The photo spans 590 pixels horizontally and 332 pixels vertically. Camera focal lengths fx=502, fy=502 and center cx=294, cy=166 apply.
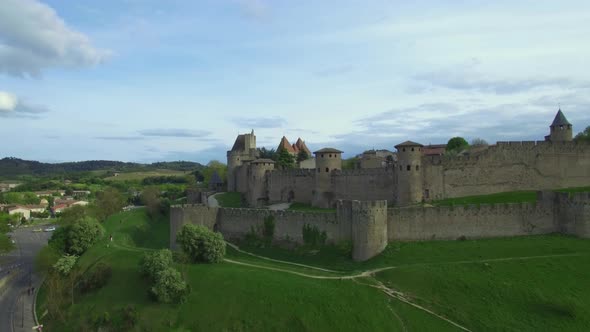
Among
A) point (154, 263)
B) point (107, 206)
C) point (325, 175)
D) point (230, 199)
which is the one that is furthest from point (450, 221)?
point (107, 206)

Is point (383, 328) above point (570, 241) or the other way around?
the other way around

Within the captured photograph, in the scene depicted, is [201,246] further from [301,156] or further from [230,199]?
[301,156]

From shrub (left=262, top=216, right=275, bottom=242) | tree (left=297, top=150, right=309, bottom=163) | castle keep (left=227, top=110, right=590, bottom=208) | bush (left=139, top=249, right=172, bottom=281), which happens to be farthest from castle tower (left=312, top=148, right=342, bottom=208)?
tree (left=297, top=150, right=309, bottom=163)

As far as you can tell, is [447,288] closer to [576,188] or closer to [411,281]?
[411,281]

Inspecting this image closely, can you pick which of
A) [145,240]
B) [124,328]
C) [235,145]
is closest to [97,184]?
[235,145]

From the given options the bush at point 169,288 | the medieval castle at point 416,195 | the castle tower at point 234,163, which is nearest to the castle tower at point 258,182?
the medieval castle at point 416,195

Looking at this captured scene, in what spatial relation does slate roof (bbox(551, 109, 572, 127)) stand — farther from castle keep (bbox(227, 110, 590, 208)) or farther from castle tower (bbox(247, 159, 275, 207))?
castle tower (bbox(247, 159, 275, 207))
